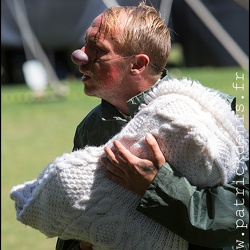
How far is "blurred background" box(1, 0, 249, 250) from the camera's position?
329 inches

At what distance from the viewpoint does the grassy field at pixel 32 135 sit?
20.0 feet

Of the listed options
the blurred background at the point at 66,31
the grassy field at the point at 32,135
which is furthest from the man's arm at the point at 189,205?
the blurred background at the point at 66,31

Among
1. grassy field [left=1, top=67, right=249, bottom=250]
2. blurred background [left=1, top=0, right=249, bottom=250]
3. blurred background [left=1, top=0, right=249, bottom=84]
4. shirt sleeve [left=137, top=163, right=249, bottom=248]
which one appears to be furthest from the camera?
blurred background [left=1, top=0, right=249, bottom=84]

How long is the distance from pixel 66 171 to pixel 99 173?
0.09 metres

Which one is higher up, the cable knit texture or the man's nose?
the man's nose

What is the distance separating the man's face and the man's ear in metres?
0.02

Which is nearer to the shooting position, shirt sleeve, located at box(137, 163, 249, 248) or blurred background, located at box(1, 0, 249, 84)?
shirt sleeve, located at box(137, 163, 249, 248)


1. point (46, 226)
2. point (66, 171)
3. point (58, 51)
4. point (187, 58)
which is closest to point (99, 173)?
point (66, 171)

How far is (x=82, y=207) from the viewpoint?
2.01 metres

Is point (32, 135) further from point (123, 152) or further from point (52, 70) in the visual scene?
point (123, 152)

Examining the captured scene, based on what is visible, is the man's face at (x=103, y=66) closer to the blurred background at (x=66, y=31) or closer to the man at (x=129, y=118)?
the man at (x=129, y=118)

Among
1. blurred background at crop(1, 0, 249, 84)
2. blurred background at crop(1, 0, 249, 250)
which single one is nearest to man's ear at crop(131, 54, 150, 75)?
blurred background at crop(1, 0, 249, 250)

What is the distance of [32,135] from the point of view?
11188 millimetres

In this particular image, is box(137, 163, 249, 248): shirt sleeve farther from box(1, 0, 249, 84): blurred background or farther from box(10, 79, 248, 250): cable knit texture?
box(1, 0, 249, 84): blurred background
